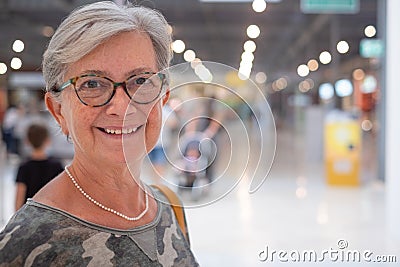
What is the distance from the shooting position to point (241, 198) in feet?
20.6

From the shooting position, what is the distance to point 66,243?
80cm

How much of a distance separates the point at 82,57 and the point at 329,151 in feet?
24.8

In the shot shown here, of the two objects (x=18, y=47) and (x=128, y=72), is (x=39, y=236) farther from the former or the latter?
(x=18, y=47)

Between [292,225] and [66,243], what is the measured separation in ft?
14.3

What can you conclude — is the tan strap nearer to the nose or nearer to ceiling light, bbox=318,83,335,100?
the nose

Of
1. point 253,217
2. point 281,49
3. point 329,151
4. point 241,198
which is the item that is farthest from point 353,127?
point 281,49

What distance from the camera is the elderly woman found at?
79cm

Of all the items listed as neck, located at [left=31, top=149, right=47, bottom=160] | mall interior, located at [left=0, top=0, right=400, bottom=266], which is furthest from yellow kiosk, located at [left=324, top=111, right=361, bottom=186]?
neck, located at [left=31, top=149, right=47, bottom=160]

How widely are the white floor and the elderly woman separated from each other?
154 centimetres

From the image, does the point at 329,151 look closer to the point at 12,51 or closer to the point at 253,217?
the point at 253,217

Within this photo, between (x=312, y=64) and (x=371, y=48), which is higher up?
(x=371, y=48)

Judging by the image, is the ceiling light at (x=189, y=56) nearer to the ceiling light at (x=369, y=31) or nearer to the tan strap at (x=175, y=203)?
the tan strap at (x=175, y=203)

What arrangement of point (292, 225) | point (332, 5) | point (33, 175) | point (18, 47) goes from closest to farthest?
point (18, 47) < point (33, 175) < point (292, 225) < point (332, 5)

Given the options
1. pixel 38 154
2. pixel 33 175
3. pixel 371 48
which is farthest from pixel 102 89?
pixel 371 48
